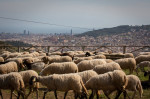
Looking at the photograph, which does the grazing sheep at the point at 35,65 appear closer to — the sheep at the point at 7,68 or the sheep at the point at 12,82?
the sheep at the point at 7,68

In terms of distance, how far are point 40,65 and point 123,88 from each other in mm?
7310

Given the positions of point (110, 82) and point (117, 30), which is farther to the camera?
point (117, 30)

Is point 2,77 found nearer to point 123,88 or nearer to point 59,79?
point 59,79

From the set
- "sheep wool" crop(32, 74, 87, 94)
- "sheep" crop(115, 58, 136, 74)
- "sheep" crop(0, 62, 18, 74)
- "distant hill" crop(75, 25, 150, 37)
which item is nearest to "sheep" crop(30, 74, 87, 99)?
"sheep wool" crop(32, 74, 87, 94)

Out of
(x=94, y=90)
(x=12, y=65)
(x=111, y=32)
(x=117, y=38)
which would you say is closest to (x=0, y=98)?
(x=12, y=65)

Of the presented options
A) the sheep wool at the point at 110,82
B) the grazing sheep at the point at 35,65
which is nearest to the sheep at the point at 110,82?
the sheep wool at the point at 110,82

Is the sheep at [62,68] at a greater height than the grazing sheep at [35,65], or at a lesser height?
greater

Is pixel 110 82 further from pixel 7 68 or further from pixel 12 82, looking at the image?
pixel 7 68

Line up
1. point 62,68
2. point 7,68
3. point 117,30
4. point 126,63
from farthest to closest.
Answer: point 117,30
point 126,63
point 7,68
point 62,68

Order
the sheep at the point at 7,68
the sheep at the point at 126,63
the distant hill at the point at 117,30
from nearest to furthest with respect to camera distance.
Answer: the sheep at the point at 7,68
the sheep at the point at 126,63
the distant hill at the point at 117,30

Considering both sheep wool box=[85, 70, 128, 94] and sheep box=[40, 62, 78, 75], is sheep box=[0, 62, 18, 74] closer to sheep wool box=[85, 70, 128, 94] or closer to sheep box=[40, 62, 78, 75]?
sheep box=[40, 62, 78, 75]

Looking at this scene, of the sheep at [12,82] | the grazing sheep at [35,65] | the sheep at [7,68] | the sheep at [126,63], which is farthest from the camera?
the grazing sheep at [35,65]

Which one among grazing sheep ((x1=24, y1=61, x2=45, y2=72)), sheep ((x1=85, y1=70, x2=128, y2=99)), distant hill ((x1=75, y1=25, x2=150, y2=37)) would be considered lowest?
grazing sheep ((x1=24, y1=61, x2=45, y2=72))

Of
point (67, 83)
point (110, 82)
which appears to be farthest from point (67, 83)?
point (110, 82)
